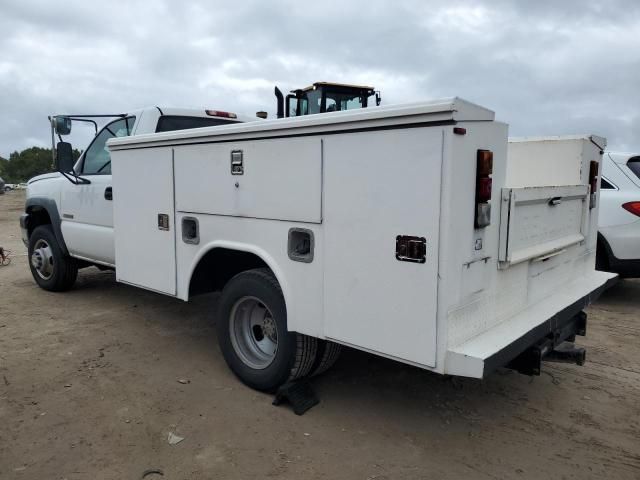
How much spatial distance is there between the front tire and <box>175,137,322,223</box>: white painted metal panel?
3053 millimetres

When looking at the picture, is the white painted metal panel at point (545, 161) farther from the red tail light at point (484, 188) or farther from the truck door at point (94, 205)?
the truck door at point (94, 205)

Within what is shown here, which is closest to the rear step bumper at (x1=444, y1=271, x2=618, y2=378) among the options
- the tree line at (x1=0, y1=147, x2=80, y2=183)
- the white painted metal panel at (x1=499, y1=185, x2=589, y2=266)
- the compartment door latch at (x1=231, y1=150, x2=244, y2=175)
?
the white painted metal panel at (x1=499, y1=185, x2=589, y2=266)

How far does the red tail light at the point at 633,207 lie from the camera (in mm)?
5758

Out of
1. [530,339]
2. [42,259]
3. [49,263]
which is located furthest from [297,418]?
[42,259]

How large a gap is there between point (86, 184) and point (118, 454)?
3434 millimetres

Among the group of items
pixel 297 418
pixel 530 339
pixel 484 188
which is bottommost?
pixel 297 418

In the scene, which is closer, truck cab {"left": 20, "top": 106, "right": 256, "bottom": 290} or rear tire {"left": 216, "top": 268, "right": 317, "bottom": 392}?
rear tire {"left": 216, "top": 268, "right": 317, "bottom": 392}

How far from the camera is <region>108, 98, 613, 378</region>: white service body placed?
2.47 metres

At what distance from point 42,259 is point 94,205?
5.24ft

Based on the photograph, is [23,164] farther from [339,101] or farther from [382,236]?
[382,236]

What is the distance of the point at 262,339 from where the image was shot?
378 cm

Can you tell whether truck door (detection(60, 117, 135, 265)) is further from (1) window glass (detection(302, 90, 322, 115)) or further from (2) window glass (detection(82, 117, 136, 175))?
(1) window glass (detection(302, 90, 322, 115))

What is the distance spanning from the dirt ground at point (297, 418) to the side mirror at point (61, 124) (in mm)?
2099

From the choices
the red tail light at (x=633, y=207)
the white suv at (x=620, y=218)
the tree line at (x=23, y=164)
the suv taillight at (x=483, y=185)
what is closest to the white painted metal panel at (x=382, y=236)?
the suv taillight at (x=483, y=185)
